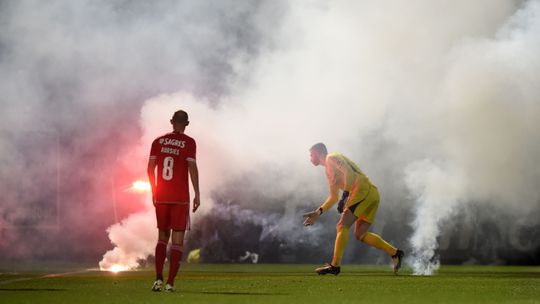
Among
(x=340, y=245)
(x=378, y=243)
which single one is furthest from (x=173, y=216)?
(x=378, y=243)

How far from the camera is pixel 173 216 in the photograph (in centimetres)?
1345

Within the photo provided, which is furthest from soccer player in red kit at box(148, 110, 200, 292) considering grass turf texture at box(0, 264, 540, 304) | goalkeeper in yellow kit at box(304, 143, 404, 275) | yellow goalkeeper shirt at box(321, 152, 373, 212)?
yellow goalkeeper shirt at box(321, 152, 373, 212)

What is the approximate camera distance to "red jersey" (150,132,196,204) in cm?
1348

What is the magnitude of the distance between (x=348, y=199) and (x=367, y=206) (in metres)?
0.44

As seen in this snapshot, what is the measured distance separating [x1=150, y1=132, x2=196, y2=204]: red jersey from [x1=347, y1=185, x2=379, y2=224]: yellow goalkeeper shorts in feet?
19.6

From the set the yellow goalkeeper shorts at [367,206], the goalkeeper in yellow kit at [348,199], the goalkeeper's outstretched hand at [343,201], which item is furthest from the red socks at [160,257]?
the goalkeeper's outstretched hand at [343,201]

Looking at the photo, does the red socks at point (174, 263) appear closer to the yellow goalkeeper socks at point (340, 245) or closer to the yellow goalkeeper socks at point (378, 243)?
the yellow goalkeeper socks at point (340, 245)

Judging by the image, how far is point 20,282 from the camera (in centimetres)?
1658

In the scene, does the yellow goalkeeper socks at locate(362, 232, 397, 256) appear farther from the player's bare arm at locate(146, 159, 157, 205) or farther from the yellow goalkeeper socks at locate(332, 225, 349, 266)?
the player's bare arm at locate(146, 159, 157, 205)

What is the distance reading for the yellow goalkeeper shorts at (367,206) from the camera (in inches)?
735

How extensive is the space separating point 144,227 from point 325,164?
57.6 feet

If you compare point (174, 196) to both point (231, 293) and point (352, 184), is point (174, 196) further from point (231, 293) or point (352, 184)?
point (352, 184)

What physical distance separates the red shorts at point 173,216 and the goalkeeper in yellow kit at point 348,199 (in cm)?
506

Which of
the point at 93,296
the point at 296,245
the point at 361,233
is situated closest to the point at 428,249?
the point at 361,233
